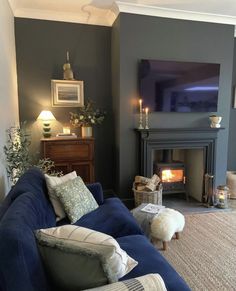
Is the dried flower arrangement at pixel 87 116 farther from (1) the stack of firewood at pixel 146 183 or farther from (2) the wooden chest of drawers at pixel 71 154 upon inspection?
(1) the stack of firewood at pixel 146 183

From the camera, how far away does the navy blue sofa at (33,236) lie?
946 millimetres

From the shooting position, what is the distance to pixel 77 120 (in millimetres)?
3775

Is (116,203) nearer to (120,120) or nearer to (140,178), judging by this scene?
(140,178)

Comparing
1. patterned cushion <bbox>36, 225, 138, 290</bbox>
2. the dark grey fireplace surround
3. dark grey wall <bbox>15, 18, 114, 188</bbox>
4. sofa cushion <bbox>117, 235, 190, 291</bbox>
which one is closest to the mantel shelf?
the dark grey fireplace surround

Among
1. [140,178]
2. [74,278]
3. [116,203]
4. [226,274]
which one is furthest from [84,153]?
[74,278]

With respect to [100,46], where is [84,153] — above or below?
below

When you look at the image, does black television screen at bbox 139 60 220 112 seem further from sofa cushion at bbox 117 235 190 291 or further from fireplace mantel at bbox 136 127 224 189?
sofa cushion at bbox 117 235 190 291

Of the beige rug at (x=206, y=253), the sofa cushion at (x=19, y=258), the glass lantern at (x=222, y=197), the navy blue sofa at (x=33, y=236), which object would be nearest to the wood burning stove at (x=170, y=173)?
the glass lantern at (x=222, y=197)

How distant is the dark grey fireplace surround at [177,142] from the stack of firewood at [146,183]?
0.21 meters

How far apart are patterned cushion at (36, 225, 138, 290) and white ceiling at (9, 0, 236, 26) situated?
3123 mm

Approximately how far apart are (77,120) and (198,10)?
2.40 m

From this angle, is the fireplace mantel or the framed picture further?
the framed picture

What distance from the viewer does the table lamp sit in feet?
12.0

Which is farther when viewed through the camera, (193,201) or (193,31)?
(193,201)
